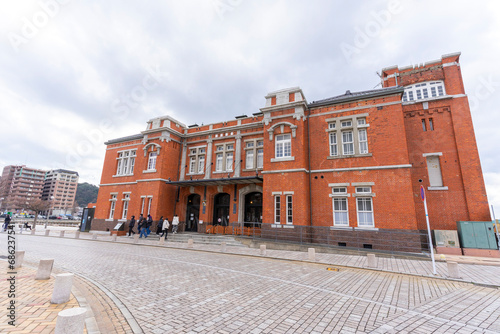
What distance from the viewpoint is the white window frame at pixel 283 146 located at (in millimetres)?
17125

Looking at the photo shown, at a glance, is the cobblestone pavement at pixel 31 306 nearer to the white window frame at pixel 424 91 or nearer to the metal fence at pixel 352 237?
the metal fence at pixel 352 237

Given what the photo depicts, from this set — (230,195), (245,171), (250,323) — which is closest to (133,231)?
(230,195)

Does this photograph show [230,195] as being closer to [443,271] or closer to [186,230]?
[186,230]

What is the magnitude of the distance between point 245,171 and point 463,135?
52.8ft

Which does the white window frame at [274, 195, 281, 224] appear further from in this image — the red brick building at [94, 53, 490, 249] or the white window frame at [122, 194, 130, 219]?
the white window frame at [122, 194, 130, 219]

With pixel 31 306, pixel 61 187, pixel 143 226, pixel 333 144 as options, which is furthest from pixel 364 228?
pixel 61 187

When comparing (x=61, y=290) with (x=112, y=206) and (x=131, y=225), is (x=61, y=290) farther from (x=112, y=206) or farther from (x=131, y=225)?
(x=112, y=206)

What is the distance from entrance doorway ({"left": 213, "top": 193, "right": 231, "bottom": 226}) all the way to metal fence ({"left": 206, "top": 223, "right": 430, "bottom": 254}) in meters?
5.67

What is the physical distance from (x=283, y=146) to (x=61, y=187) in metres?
126

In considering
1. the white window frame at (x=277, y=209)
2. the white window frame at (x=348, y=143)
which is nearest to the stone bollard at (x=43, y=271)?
the white window frame at (x=277, y=209)

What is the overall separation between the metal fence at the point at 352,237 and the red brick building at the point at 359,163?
8.5 inches

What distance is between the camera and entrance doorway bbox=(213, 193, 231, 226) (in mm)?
20922

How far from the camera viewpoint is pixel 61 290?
466 cm

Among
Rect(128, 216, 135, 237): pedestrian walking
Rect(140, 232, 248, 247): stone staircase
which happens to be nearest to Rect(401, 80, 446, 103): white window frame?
Rect(140, 232, 248, 247): stone staircase
